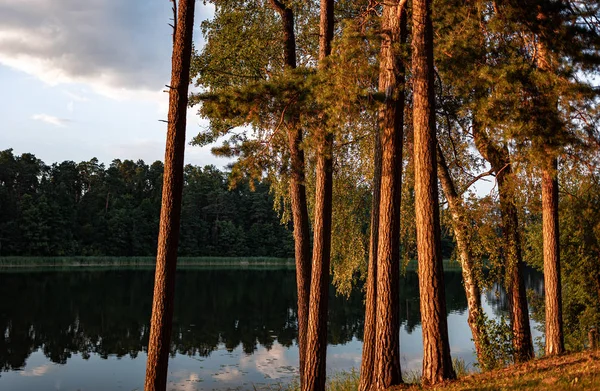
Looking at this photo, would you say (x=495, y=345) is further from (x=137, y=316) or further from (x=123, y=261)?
(x=123, y=261)


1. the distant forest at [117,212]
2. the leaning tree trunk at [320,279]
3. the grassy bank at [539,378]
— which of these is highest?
the distant forest at [117,212]

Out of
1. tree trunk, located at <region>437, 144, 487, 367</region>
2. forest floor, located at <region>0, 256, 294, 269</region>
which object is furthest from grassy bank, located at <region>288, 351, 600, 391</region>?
forest floor, located at <region>0, 256, 294, 269</region>

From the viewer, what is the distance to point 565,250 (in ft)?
53.5

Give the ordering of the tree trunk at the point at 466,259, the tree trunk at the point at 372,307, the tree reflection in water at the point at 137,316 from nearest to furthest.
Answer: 1. the tree trunk at the point at 372,307
2. the tree trunk at the point at 466,259
3. the tree reflection in water at the point at 137,316

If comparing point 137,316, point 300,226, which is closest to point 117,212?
point 137,316

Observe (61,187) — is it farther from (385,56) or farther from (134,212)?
(385,56)

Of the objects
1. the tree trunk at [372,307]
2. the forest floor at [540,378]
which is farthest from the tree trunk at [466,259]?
the tree trunk at [372,307]

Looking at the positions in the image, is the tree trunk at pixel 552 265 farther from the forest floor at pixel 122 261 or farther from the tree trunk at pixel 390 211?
the forest floor at pixel 122 261

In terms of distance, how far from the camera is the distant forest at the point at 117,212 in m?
62.1

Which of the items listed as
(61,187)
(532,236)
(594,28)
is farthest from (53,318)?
(61,187)

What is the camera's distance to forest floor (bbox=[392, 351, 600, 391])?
22.1 ft

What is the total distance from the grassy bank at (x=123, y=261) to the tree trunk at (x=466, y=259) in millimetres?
52191

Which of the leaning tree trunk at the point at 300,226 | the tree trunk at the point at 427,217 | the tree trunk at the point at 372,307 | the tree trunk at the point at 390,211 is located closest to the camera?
the tree trunk at the point at 427,217

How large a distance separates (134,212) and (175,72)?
69.3 m
